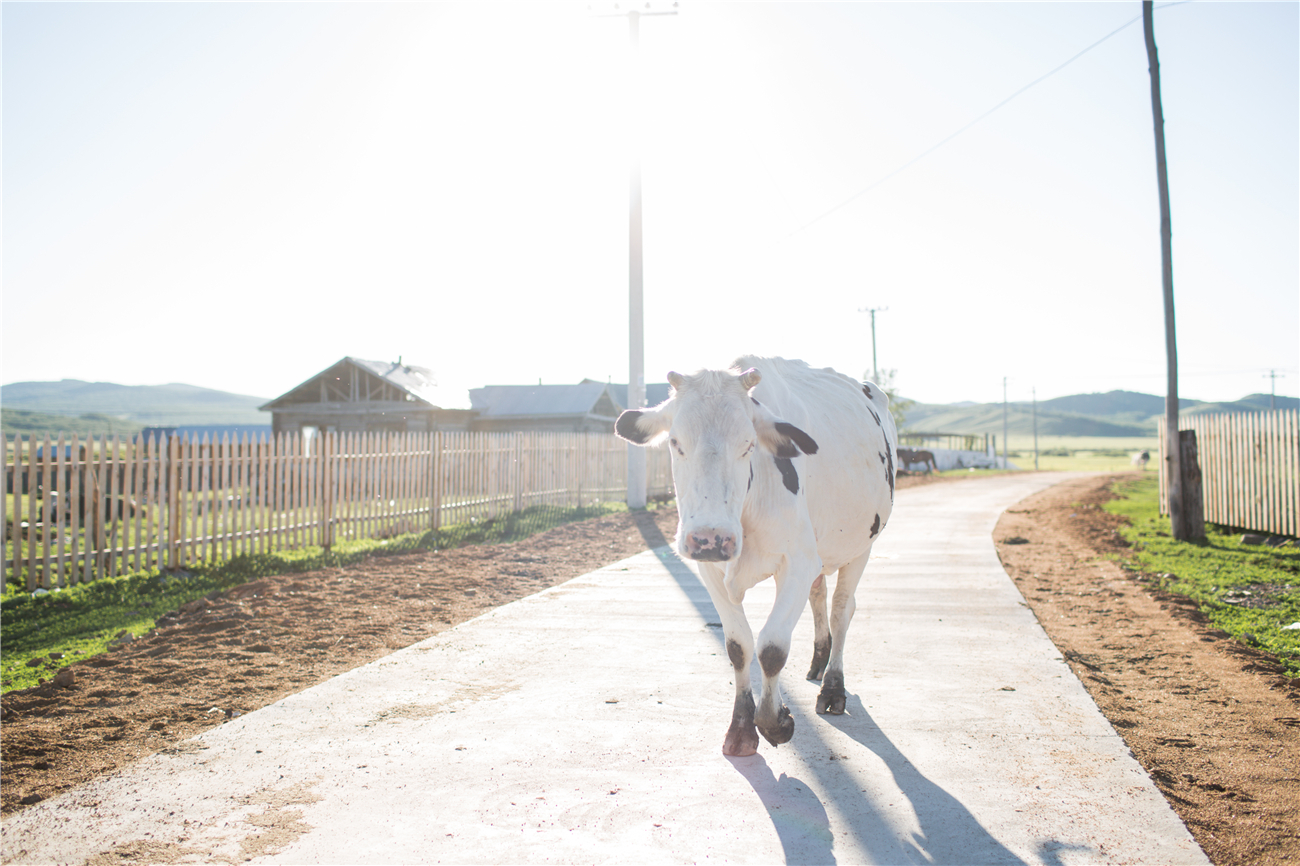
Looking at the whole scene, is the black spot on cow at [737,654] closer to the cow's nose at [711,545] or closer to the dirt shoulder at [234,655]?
the cow's nose at [711,545]

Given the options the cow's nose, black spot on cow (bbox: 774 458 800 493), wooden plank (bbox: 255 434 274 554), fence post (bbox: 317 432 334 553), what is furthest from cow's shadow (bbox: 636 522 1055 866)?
fence post (bbox: 317 432 334 553)

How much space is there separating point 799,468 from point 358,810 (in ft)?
8.42

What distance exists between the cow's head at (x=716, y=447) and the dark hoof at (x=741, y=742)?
102cm

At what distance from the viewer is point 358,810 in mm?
3164

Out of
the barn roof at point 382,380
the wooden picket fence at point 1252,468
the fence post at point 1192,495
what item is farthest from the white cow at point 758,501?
the barn roof at point 382,380

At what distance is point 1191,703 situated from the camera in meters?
4.49

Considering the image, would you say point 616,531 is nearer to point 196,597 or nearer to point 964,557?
point 964,557

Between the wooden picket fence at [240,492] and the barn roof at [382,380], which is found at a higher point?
the barn roof at [382,380]

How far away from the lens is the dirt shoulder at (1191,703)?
3088 millimetres

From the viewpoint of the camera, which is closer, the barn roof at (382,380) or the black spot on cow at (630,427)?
the black spot on cow at (630,427)

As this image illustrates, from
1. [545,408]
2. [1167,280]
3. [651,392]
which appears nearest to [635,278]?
[1167,280]

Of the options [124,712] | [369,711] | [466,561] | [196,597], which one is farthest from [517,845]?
[466,561]

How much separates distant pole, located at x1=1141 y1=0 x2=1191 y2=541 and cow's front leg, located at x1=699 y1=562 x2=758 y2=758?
38.3 ft

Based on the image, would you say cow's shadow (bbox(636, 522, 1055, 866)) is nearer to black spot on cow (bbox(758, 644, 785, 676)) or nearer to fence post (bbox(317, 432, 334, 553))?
black spot on cow (bbox(758, 644, 785, 676))
